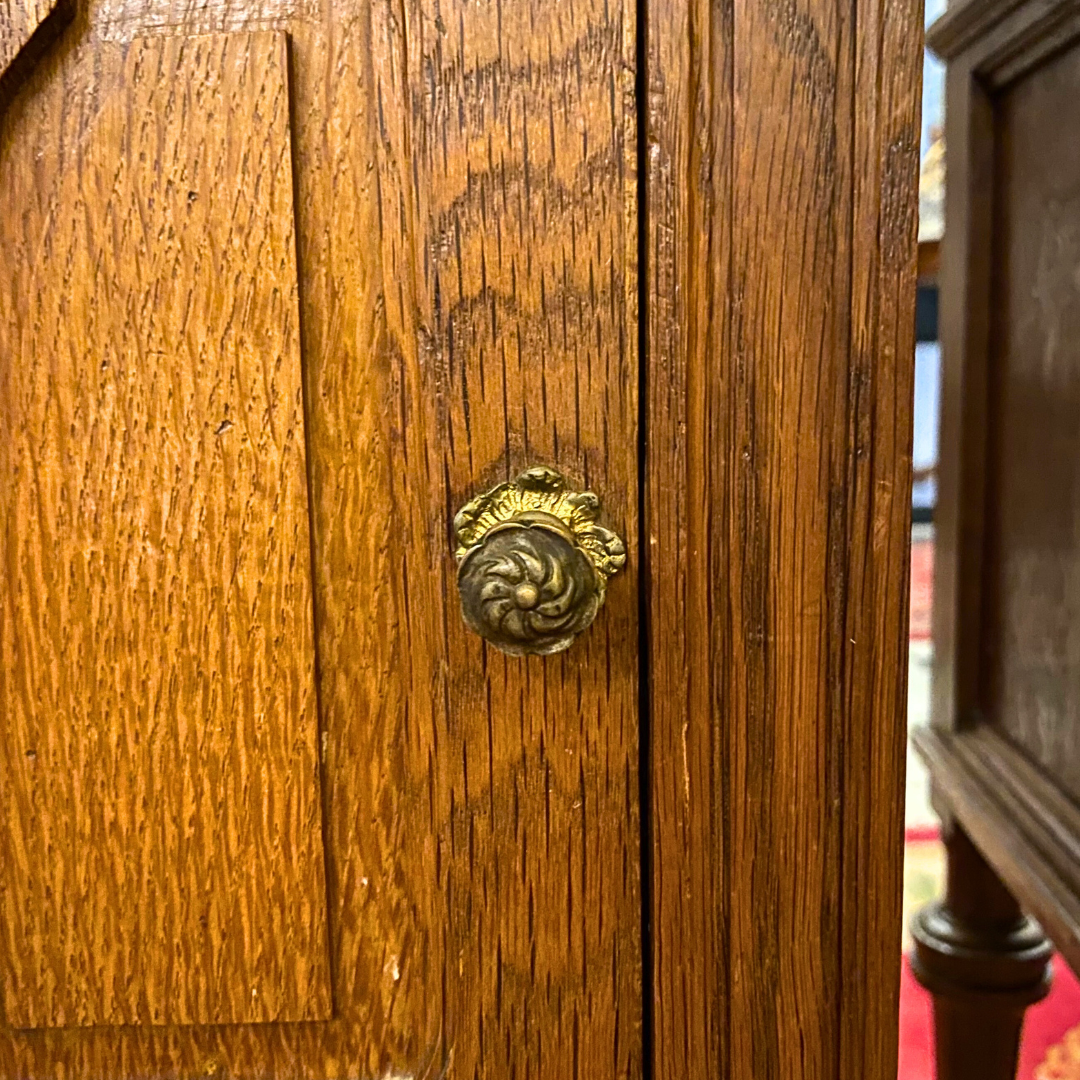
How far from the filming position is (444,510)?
0.33m

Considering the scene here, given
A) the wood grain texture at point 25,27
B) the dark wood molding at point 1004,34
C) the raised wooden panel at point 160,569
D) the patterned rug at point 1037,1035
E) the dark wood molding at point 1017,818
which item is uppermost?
the dark wood molding at point 1004,34

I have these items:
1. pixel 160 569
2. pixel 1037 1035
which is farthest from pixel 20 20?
pixel 1037 1035

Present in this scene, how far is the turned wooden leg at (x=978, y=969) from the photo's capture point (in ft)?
2.37

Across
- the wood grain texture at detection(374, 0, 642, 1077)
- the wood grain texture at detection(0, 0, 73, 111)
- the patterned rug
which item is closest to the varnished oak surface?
the wood grain texture at detection(0, 0, 73, 111)

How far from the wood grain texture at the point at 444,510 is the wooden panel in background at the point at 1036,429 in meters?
0.34

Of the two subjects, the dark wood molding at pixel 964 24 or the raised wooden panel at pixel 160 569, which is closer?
the raised wooden panel at pixel 160 569

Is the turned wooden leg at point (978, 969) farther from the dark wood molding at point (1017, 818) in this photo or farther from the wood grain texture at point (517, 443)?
the wood grain texture at point (517, 443)

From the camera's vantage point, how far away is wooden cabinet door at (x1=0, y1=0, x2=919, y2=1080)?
305mm

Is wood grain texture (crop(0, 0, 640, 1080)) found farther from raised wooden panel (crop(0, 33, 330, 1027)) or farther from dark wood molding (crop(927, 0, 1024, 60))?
dark wood molding (crop(927, 0, 1024, 60))

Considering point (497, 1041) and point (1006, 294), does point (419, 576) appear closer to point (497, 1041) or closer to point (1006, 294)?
point (497, 1041)

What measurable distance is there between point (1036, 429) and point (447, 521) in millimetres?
426

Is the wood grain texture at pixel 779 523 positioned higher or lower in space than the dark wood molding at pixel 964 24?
lower

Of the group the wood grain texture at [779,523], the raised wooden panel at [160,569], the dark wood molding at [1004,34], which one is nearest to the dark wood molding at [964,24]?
the dark wood molding at [1004,34]

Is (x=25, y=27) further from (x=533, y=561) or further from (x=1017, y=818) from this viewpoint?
(x=1017, y=818)
